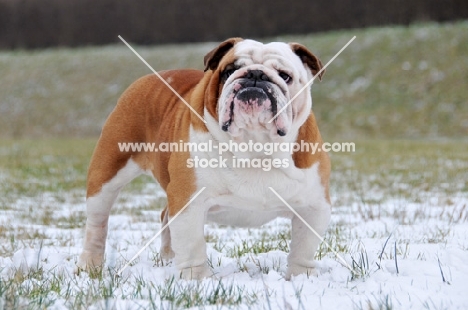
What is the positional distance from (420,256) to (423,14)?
28.2 meters

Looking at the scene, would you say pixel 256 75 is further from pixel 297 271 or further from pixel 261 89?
pixel 297 271

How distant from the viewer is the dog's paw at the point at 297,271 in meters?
2.94

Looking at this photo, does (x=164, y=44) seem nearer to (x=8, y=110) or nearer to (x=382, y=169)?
(x=8, y=110)

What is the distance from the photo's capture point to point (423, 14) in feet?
94.9

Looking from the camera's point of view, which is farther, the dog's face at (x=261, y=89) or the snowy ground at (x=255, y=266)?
the dog's face at (x=261, y=89)

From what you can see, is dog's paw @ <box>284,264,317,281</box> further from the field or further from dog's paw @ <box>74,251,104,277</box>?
dog's paw @ <box>74,251,104,277</box>

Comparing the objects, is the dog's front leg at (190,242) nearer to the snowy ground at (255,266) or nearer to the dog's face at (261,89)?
the snowy ground at (255,266)

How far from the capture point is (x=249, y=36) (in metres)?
29.7

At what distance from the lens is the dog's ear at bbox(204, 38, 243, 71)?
312cm

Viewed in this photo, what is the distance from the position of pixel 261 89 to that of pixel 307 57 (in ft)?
1.71

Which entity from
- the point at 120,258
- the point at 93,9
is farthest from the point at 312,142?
the point at 93,9

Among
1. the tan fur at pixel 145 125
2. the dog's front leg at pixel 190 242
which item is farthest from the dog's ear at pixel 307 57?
the dog's front leg at pixel 190 242

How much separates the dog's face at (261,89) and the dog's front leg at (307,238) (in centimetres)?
46

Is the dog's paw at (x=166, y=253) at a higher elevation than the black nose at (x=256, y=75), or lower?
lower
